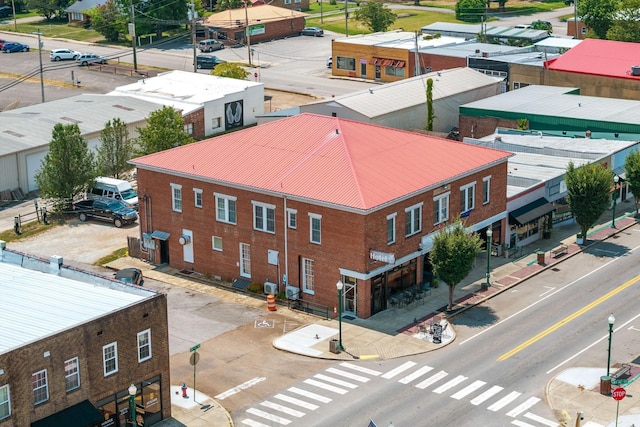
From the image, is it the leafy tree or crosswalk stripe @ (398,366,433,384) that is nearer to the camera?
crosswalk stripe @ (398,366,433,384)

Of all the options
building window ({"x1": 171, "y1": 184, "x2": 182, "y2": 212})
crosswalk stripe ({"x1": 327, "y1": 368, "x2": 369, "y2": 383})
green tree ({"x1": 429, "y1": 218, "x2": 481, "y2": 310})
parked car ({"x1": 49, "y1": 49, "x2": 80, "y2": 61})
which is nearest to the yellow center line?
green tree ({"x1": 429, "y1": 218, "x2": 481, "y2": 310})

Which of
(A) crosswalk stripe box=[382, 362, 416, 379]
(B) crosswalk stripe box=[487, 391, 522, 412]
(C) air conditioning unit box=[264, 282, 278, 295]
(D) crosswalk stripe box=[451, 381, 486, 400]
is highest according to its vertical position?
(C) air conditioning unit box=[264, 282, 278, 295]

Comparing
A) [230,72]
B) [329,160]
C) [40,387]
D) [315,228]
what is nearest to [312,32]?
[230,72]

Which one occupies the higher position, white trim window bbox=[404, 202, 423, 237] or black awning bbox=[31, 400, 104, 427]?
white trim window bbox=[404, 202, 423, 237]

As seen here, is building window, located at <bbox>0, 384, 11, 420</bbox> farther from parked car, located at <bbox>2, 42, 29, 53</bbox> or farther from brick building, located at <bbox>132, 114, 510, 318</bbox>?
parked car, located at <bbox>2, 42, 29, 53</bbox>

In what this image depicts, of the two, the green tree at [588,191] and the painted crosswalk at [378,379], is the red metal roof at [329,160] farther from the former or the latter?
the painted crosswalk at [378,379]

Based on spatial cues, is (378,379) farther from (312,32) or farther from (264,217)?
(312,32)
